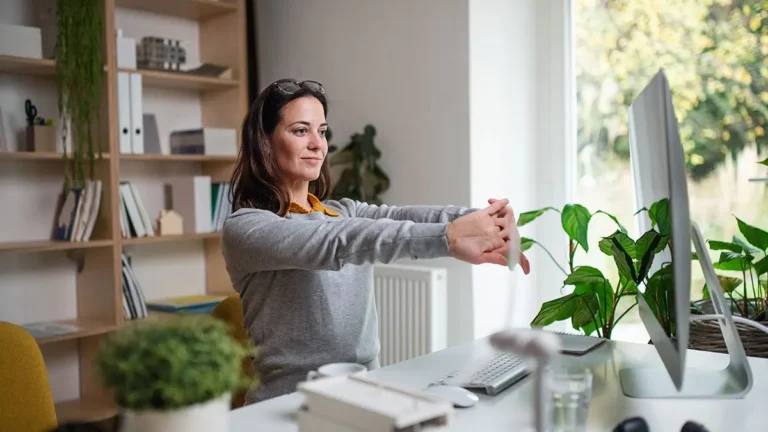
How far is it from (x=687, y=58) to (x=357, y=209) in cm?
153

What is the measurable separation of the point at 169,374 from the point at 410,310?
218 cm

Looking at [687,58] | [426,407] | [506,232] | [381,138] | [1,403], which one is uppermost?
[687,58]

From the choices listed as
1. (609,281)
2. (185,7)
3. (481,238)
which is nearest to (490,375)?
(481,238)

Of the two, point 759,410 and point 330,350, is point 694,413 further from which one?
point 330,350

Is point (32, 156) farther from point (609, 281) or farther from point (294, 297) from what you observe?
point (609, 281)

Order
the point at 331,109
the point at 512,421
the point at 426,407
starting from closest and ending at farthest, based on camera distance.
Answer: the point at 426,407, the point at 512,421, the point at 331,109

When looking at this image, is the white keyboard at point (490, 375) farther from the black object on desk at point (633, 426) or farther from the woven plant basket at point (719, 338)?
the woven plant basket at point (719, 338)

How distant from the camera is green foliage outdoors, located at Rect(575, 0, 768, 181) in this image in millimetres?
2572

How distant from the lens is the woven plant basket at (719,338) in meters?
1.74

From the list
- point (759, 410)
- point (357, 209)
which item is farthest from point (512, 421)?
point (357, 209)

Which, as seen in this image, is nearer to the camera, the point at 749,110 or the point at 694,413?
the point at 694,413

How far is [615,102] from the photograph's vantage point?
9.52 ft

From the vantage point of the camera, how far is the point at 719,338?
178cm

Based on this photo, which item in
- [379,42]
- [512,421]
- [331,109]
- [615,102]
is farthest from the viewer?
[331,109]
